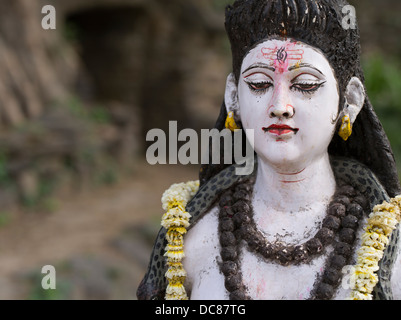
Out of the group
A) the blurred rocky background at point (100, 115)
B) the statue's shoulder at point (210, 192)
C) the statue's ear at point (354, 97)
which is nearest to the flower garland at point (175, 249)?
the statue's shoulder at point (210, 192)

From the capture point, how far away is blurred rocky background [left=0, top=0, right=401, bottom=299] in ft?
17.7

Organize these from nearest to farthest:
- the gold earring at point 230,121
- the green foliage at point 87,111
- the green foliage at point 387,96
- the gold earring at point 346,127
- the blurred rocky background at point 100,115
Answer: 1. the gold earring at point 346,127
2. the gold earring at point 230,121
3. the blurred rocky background at point 100,115
4. the green foliage at point 387,96
5. the green foliage at point 87,111

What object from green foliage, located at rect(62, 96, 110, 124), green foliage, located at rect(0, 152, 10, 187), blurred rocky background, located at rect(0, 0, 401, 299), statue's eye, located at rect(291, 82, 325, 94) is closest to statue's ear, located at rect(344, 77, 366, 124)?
statue's eye, located at rect(291, 82, 325, 94)

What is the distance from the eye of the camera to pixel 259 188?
6.02 feet

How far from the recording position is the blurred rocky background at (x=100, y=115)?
540cm

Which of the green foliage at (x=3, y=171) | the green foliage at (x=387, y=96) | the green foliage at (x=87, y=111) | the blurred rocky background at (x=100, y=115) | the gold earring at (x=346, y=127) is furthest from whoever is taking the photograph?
the green foliage at (x=87, y=111)

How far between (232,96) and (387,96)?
567 cm

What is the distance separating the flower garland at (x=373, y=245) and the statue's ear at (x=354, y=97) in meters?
0.27

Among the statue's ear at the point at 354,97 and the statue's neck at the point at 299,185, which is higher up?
the statue's ear at the point at 354,97

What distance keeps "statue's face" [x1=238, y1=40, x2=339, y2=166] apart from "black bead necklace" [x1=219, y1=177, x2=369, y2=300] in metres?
0.18

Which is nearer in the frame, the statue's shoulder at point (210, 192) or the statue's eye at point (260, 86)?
the statue's eye at point (260, 86)

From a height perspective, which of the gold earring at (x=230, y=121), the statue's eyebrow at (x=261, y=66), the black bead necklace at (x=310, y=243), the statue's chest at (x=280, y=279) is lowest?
the statue's chest at (x=280, y=279)

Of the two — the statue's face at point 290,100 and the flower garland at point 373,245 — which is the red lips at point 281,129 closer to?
the statue's face at point 290,100

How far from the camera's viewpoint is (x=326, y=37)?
163 cm
